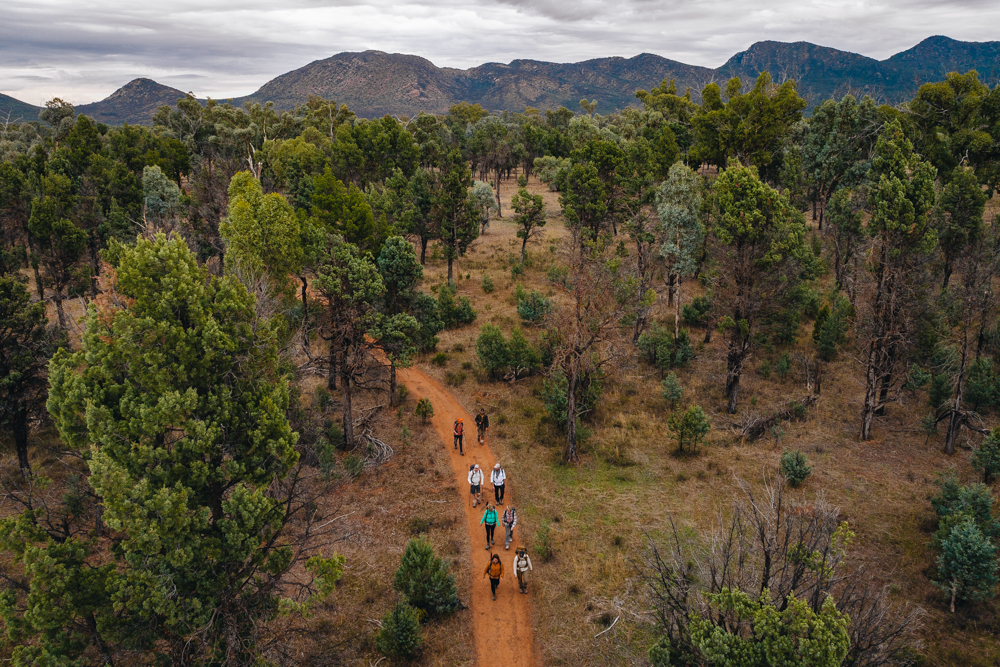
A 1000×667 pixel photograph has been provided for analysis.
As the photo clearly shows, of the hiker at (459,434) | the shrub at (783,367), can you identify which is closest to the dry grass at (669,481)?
the shrub at (783,367)

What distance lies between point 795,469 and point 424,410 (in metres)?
15.7

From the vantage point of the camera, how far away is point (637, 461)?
22.0m

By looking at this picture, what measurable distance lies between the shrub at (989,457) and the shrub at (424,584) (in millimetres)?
18985

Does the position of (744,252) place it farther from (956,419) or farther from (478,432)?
(478,432)

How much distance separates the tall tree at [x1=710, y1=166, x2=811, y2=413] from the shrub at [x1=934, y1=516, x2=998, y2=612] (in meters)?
11.2

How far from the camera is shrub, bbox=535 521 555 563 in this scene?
16.6 m

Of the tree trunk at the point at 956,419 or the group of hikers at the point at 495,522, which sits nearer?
the group of hikers at the point at 495,522

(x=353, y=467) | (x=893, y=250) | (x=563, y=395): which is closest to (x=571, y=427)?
(x=563, y=395)

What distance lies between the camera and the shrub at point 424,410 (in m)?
25.0

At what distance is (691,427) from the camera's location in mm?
22000

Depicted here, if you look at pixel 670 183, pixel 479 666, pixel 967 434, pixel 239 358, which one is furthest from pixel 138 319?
pixel 967 434

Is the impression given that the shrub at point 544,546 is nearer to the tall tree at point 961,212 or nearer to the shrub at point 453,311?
the shrub at point 453,311

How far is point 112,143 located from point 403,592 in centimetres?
4899

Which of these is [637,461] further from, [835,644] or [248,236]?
[248,236]
